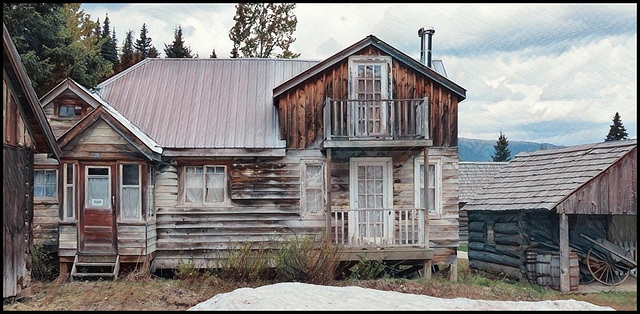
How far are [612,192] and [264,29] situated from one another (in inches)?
680

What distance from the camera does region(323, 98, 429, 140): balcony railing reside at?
15.9 meters

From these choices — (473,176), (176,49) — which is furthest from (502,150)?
(176,49)

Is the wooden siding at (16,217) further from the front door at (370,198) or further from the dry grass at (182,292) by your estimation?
the front door at (370,198)

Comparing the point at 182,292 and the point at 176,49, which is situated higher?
the point at 176,49

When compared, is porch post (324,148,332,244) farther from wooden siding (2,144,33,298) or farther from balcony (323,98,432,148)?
wooden siding (2,144,33,298)

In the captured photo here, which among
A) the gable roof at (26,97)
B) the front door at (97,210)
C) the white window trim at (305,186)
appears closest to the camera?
the gable roof at (26,97)

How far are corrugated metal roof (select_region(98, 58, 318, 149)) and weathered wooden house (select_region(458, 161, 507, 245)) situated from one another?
1363 cm

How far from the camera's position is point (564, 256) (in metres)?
16.1

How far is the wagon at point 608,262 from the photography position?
17.5 m

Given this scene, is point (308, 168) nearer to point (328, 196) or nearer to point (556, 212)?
point (328, 196)

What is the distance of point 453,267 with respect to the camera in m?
16.9

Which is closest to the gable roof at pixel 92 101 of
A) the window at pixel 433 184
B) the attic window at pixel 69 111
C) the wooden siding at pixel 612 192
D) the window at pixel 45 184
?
the attic window at pixel 69 111

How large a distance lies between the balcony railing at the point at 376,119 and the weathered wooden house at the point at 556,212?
391 cm

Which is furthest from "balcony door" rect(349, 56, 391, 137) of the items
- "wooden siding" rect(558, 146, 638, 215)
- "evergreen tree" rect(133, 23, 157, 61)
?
"evergreen tree" rect(133, 23, 157, 61)
